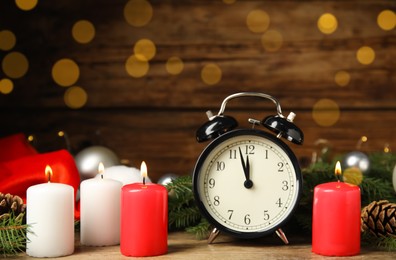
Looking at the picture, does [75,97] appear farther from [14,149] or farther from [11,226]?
[11,226]

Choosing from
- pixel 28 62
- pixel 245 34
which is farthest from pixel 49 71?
pixel 245 34

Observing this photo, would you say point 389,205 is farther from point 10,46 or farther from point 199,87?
point 10,46

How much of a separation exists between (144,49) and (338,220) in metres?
0.90

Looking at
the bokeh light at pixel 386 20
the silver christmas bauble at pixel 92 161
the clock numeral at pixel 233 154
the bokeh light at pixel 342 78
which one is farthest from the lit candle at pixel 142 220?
the bokeh light at pixel 386 20

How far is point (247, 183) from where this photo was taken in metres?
1.12

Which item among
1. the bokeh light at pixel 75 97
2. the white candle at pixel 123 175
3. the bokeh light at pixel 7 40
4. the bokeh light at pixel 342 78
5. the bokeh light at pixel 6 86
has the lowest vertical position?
the white candle at pixel 123 175

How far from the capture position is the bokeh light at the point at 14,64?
179cm

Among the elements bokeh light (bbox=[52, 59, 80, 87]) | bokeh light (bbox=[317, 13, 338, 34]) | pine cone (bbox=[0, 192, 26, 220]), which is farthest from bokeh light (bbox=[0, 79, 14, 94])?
bokeh light (bbox=[317, 13, 338, 34])

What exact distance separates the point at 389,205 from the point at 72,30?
1000 millimetres

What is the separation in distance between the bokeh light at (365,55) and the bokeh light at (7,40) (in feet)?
2.98

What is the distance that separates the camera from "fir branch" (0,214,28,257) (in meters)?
1.05

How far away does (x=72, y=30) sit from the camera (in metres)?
1.80

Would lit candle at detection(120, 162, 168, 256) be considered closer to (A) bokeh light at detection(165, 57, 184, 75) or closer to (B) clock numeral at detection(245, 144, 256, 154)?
(B) clock numeral at detection(245, 144, 256, 154)

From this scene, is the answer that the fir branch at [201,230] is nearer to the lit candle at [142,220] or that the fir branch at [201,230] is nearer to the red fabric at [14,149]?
the lit candle at [142,220]
